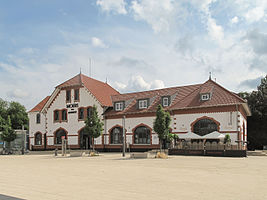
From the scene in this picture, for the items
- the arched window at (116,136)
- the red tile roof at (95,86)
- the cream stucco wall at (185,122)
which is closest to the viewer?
the cream stucco wall at (185,122)

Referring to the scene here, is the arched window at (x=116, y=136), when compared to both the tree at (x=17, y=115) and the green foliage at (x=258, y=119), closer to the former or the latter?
the green foliage at (x=258, y=119)

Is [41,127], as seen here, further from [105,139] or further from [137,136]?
[137,136]

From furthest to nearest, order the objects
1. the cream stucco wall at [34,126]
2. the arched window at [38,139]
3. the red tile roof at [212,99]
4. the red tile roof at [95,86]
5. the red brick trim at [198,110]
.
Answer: the arched window at [38,139] < the cream stucco wall at [34,126] < the red tile roof at [95,86] < the red tile roof at [212,99] < the red brick trim at [198,110]

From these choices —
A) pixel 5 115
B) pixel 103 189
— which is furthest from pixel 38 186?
pixel 5 115

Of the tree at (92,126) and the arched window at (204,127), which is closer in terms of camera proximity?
the arched window at (204,127)

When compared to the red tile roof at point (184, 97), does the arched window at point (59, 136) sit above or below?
below

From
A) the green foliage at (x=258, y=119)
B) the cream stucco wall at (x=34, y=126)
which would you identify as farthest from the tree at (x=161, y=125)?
the cream stucco wall at (x=34, y=126)

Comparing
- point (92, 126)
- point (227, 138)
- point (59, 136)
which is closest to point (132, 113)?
point (92, 126)

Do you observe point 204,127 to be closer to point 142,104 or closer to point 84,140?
point 142,104

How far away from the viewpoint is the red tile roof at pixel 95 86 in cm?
4312

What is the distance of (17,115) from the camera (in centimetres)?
7594

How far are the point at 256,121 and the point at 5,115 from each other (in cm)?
5838

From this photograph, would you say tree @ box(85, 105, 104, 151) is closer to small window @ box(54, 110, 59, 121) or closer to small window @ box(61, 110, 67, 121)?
small window @ box(61, 110, 67, 121)

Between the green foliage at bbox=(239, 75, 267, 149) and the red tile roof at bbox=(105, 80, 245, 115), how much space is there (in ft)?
32.3
